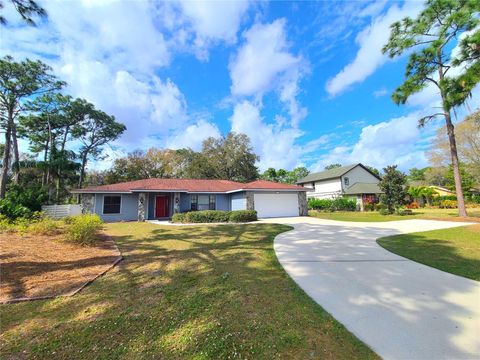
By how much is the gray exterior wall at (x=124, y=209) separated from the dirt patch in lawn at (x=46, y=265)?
9513mm

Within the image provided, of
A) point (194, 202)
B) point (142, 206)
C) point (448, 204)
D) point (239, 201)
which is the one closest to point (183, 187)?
point (194, 202)

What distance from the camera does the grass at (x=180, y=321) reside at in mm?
2461

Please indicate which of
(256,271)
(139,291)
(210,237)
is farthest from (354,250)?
(139,291)

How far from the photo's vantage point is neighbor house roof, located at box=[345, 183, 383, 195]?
86.0ft

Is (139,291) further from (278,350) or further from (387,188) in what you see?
(387,188)

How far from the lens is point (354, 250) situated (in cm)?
682

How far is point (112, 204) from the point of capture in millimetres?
17438

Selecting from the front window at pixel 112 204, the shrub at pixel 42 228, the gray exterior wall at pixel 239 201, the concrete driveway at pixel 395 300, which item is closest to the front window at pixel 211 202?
the gray exterior wall at pixel 239 201

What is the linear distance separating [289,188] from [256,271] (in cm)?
1536

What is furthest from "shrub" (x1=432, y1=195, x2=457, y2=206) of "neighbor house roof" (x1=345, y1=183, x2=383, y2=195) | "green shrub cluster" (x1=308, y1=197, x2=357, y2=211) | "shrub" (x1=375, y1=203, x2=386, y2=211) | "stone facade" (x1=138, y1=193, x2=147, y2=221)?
"stone facade" (x1=138, y1=193, x2=147, y2=221)

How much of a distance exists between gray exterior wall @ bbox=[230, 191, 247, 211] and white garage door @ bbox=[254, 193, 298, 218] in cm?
102

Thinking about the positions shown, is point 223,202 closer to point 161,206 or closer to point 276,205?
point 276,205

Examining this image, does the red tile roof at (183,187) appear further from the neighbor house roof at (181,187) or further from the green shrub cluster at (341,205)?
the green shrub cluster at (341,205)

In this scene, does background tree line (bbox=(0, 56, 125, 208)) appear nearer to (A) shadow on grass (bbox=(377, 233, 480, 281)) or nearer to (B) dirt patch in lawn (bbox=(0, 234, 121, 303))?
(B) dirt patch in lawn (bbox=(0, 234, 121, 303))
